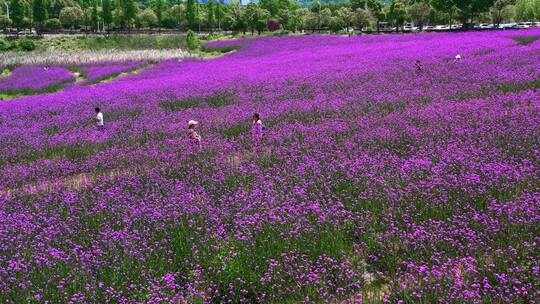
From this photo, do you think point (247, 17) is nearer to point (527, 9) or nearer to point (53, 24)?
point (53, 24)

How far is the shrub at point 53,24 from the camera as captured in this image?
94.2 metres

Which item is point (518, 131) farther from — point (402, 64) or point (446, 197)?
point (402, 64)

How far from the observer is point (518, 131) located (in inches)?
346

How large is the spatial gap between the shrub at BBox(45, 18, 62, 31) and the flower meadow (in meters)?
92.1

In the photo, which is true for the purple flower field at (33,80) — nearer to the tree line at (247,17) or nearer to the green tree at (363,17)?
the tree line at (247,17)

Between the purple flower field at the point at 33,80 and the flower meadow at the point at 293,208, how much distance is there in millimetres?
18006

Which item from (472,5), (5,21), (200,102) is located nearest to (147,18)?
(5,21)

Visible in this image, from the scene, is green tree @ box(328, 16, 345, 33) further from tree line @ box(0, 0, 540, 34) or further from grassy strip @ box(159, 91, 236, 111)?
grassy strip @ box(159, 91, 236, 111)

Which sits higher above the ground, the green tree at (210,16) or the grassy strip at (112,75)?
the green tree at (210,16)

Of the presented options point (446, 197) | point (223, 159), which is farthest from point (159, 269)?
point (223, 159)

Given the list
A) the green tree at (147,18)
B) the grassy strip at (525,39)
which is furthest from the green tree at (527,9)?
A: the green tree at (147,18)

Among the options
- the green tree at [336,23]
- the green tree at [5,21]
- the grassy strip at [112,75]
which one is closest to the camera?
the grassy strip at [112,75]

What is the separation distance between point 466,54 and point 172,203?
2207 cm

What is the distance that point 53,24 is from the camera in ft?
312
